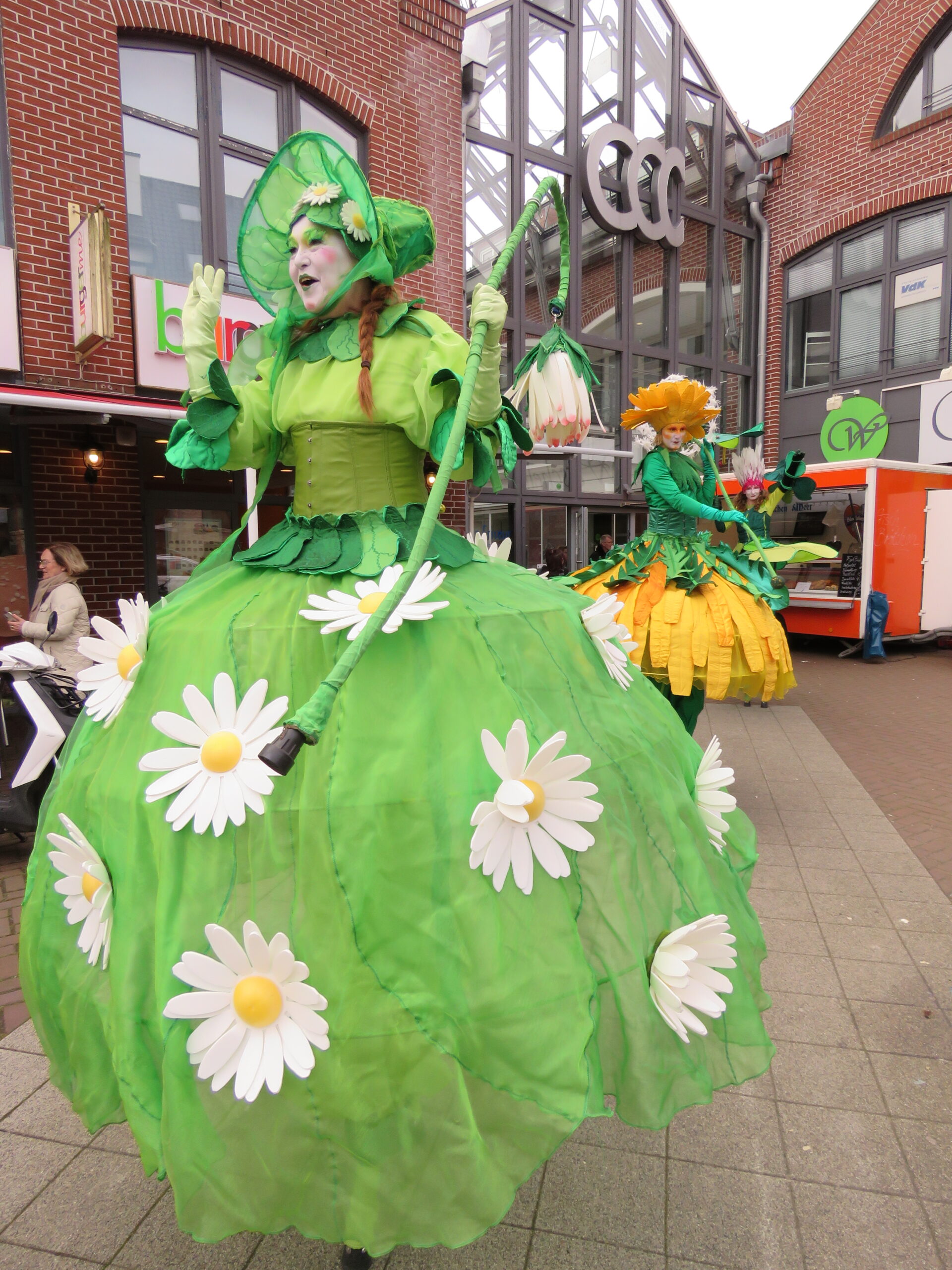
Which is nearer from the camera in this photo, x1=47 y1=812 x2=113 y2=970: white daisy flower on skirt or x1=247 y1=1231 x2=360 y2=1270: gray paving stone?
x1=47 y1=812 x2=113 y2=970: white daisy flower on skirt

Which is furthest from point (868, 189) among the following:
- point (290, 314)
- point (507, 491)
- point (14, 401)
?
point (290, 314)

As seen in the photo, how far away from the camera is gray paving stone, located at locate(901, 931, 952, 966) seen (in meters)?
3.21

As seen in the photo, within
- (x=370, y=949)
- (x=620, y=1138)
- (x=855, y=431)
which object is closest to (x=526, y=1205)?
(x=620, y=1138)

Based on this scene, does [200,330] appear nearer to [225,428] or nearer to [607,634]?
[225,428]

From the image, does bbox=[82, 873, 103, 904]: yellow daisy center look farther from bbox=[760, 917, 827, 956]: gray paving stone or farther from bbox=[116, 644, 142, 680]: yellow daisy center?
bbox=[760, 917, 827, 956]: gray paving stone

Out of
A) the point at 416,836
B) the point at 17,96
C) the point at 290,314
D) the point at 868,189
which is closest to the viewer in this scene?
the point at 416,836

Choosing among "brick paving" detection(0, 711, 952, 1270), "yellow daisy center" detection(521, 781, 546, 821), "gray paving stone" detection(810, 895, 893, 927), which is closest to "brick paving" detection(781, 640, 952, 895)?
"gray paving stone" detection(810, 895, 893, 927)

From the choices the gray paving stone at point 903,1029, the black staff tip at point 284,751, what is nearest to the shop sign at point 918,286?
the gray paving stone at point 903,1029

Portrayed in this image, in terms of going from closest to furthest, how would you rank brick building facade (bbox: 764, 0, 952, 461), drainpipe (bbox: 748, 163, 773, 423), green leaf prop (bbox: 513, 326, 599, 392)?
green leaf prop (bbox: 513, 326, 599, 392) → brick building facade (bbox: 764, 0, 952, 461) → drainpipe (bbox: 748, 163, 773, 423)

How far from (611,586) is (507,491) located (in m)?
8.58

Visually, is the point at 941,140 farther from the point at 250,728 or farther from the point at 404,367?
the point at 250,728

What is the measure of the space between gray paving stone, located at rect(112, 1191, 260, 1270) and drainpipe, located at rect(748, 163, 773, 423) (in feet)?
55.1

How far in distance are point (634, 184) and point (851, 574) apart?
25.4 ft

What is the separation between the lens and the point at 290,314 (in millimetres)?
2016
